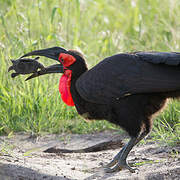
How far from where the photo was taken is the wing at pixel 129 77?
3.36 metres

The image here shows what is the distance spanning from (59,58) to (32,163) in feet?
3.24

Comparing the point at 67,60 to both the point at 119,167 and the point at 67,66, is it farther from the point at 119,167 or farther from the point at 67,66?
the point at 119,167

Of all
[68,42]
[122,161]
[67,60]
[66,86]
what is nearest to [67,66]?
[67,60]

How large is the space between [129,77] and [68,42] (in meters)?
2.64

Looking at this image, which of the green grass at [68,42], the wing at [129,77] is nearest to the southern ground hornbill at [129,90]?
Answer: the wing at [129,77]

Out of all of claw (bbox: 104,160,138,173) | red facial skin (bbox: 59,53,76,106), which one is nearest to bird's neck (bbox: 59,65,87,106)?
red facial skin (bbox: 59,53,76,106)

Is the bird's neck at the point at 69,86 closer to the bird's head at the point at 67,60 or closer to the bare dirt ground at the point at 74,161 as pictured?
the bird's head at the point at 67,60

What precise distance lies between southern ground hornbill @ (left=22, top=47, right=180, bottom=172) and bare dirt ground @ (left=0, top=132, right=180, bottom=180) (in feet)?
0.62

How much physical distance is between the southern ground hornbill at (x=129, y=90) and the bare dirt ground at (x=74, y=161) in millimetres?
189

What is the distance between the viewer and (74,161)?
3.78 metres

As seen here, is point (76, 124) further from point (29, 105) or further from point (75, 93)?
point (75, 93)

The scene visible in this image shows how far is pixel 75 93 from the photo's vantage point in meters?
3.72

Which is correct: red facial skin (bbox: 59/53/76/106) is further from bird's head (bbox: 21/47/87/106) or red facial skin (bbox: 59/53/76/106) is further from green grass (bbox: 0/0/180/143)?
green grass (bbox: 0/0/180/143)

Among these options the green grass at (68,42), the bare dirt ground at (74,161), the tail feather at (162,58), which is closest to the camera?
the bare dirt ground at (74,161)
